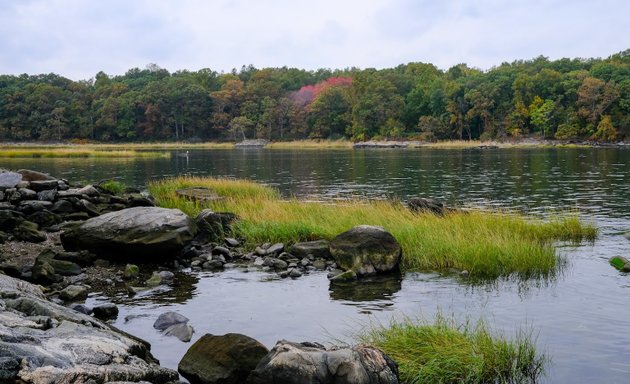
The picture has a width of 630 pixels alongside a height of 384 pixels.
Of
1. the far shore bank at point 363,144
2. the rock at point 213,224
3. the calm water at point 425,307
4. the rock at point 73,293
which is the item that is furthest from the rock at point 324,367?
the far shore bank at point 363,144

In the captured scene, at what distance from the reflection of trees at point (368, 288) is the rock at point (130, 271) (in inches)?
209

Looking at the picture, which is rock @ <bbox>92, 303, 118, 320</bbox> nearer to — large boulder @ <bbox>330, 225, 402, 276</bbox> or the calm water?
the calm water

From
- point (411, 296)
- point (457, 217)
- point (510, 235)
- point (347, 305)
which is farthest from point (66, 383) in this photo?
point (457, 217)

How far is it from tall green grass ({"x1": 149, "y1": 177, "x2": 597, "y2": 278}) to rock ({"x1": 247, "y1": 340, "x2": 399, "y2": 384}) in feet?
28.5

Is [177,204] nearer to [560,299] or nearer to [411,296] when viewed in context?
[411,296]

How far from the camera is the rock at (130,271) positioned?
52.5 feet

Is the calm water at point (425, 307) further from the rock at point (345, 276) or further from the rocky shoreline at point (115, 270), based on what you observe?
the rocky shoreline at point (115, 270)

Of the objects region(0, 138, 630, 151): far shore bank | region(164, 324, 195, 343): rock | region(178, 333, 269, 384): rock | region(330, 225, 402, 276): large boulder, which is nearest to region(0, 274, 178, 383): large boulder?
region(178, 333, 269, 384): rock

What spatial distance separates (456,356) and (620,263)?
10.0m

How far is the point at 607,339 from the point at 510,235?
7.96 metres

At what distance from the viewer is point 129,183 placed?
46594mm

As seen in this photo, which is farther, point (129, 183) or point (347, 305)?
point (129, 183)

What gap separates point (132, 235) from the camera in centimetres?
1686

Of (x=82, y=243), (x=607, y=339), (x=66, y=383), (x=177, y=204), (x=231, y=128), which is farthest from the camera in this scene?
(x=231, y=128)
